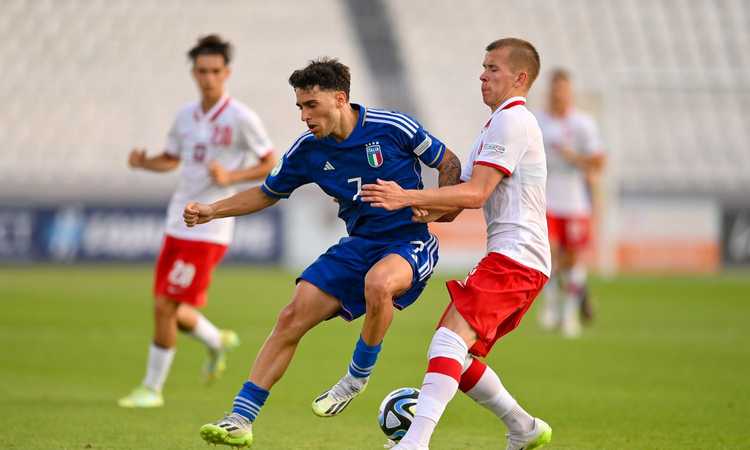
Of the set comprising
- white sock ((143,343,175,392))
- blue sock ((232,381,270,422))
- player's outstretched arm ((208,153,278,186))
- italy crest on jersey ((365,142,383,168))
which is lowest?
white sock ((143,343,175,392))

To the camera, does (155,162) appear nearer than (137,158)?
No

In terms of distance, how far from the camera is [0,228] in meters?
24.1

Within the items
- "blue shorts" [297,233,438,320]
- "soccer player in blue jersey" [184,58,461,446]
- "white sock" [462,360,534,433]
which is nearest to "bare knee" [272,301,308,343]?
"soccer player in blue jersey" [184,58,461,446]

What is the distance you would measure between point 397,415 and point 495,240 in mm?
997

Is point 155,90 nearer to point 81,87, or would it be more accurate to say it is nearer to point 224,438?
point 81,87

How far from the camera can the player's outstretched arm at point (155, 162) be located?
8680 millimetres

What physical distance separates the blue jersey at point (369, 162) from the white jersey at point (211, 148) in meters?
2.46

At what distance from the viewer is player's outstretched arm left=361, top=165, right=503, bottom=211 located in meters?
5.38

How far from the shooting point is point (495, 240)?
19.0 feet

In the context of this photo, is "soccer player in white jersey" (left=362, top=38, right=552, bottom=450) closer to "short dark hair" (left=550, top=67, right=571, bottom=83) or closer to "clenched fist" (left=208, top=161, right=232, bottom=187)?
"clenched fist" (left=208, top=161, right=232, bottom=187)

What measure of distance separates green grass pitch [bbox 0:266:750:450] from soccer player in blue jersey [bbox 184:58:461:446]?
51 centimetres

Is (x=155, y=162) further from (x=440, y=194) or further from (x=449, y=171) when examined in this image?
(x=440, y=194)

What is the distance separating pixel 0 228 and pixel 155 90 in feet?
29.5

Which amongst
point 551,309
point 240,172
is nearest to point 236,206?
point 240,172
